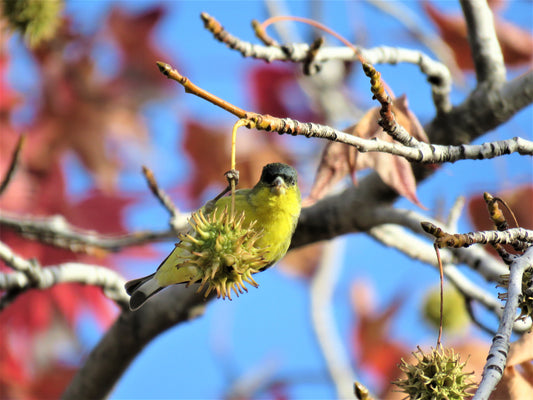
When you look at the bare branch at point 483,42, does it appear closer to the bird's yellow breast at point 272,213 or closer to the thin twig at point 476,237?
the bird's yellow breast at point 272,213

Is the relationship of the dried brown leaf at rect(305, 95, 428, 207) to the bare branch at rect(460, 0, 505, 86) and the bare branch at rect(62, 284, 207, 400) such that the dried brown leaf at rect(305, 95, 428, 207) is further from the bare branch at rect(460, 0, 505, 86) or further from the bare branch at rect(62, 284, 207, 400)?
the bare branch at rect(62, 284, 207, 400)

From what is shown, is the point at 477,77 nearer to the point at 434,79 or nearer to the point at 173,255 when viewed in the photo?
the point at 434,79

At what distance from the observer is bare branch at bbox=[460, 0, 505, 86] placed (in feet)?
7.55

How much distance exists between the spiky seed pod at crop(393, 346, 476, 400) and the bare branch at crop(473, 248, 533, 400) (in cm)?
21

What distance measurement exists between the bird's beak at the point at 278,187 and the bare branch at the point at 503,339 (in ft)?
3.12

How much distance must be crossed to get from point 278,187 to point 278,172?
0.07 m

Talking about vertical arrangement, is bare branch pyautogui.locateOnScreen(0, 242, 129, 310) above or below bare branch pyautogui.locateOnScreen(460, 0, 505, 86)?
below

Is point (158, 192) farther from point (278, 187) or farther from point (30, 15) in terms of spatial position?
point (30, 15)

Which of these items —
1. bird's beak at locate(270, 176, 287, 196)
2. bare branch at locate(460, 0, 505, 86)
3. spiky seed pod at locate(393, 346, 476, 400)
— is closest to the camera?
spiky seed pod at locate(393, 346, 476, 400)

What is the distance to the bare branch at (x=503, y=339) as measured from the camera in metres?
1.17

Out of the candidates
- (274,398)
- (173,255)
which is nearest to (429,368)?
(173,255)

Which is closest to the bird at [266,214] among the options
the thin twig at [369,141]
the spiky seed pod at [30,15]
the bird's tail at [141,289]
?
the bird's tail at [141,289]

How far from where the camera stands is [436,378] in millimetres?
1443

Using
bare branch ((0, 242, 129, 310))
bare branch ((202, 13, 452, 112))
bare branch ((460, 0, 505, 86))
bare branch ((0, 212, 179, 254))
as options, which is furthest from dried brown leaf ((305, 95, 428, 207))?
bare branch ((0, 242, 129, 310))
